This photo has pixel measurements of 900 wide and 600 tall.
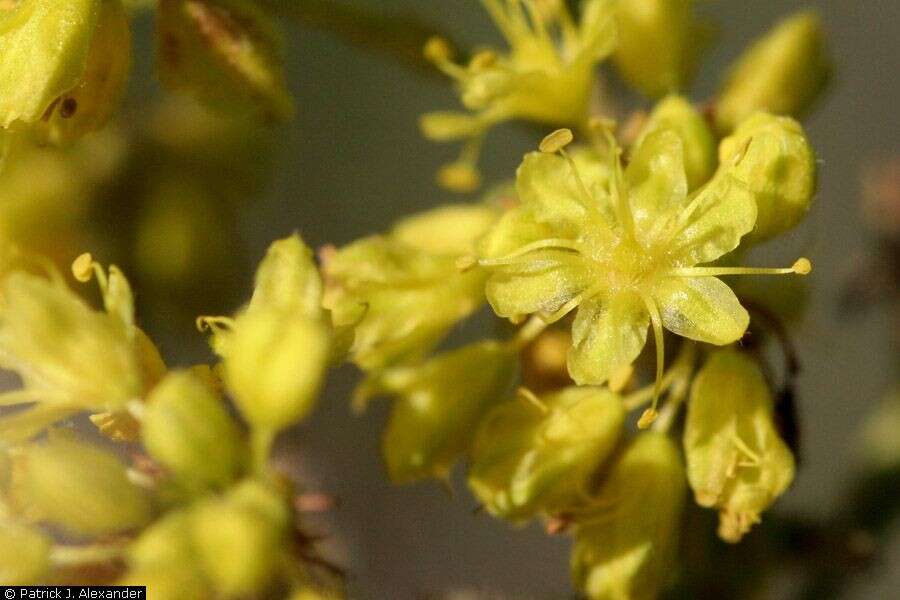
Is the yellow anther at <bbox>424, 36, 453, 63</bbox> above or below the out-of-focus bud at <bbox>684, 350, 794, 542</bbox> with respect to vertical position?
above

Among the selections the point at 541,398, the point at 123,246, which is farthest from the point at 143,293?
the point at 541,398

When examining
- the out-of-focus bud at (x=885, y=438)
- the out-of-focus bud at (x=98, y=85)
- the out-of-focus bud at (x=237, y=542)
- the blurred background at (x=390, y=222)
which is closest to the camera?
the out-of-focus bud at (x=237, y=542)

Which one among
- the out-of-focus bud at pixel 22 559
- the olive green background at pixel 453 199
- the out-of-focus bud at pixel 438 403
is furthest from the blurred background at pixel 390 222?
the out-of-focus bud at pixel 22 559

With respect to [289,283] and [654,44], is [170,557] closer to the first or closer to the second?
[289,283]

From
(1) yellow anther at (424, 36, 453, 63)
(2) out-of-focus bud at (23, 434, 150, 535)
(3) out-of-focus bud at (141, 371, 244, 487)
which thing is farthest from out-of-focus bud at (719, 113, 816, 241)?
(2) out-of-focus bud at (23, 434, 150, 535)

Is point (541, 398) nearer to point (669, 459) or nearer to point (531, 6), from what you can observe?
point (669, 459)

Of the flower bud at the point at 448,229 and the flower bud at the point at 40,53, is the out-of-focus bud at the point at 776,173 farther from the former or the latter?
the flower bud at the point at 40,53

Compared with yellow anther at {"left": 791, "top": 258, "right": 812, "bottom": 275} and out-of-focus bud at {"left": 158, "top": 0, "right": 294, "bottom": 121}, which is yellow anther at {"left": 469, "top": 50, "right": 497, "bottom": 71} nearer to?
out-of-focus bud at {"left": 158, "top": 0, "right": 294, "bottom": 121}

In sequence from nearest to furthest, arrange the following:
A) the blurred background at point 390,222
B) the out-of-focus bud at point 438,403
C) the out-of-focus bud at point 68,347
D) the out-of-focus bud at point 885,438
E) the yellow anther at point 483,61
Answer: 1. the out-of-focus bud at point 68,347
2. the out-of-focus bud at point 438,403
3. the yellow anther at point 483,61
4. the blurred background at point 390,222
5. the out-of-focus bud at point 885,438
